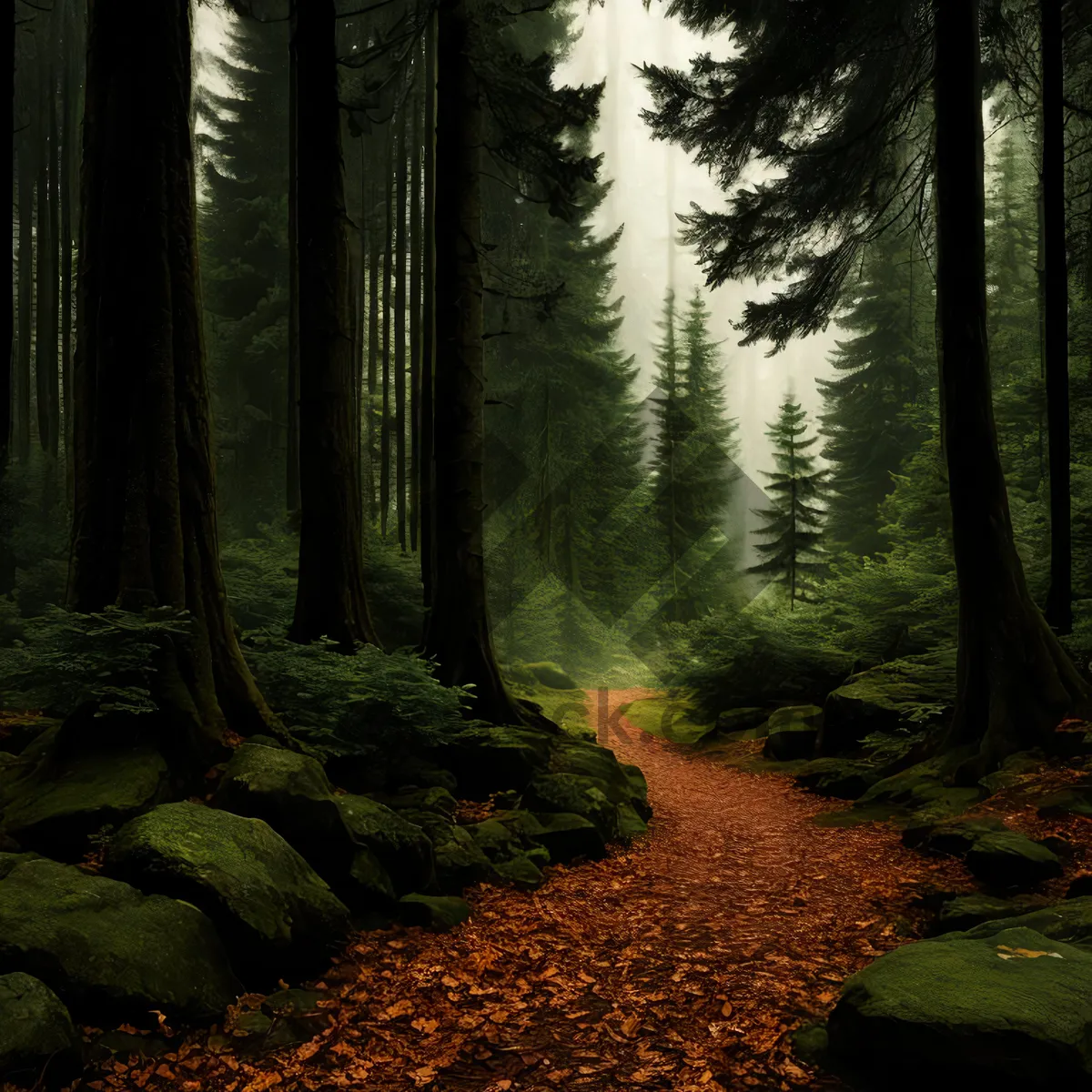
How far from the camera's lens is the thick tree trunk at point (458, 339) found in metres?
9.15

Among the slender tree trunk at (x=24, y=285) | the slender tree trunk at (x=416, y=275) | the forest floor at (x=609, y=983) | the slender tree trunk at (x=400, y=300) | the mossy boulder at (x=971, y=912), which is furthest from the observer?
the slender tree trunk at (x=24, y=285)

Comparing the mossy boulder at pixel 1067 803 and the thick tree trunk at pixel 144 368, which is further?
the mossy boulder at pixel 1067 803

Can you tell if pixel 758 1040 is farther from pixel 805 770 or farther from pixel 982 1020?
pixel 805 770

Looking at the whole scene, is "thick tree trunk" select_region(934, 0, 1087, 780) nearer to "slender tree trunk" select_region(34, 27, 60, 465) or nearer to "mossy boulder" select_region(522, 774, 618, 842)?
"mossy boulder" select_region(522, 774, 618, 842)

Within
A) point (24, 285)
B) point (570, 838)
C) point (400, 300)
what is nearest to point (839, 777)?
point (570, 838)

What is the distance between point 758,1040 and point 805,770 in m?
7.28

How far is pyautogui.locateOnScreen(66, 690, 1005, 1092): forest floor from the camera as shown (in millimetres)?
3154

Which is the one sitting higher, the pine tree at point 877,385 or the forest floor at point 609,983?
the pine tree at point 877,385

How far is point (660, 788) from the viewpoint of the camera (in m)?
10.6

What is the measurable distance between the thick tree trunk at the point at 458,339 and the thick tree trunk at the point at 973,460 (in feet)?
18.1

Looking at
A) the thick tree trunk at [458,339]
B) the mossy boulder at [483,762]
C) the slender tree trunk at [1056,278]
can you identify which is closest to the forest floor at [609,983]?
the mossy boulder at [483,762]

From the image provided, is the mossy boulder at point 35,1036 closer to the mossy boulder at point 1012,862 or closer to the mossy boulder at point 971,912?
the mossy boulder at point 971,912

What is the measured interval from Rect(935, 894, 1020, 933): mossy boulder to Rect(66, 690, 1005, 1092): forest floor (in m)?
0.27

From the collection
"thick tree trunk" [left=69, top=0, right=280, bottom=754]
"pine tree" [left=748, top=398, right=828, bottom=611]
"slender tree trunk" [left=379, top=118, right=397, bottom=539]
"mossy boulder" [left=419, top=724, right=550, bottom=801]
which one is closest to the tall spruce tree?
"mossy boulder" [left=419, top=724, right=550, bottom=801]
